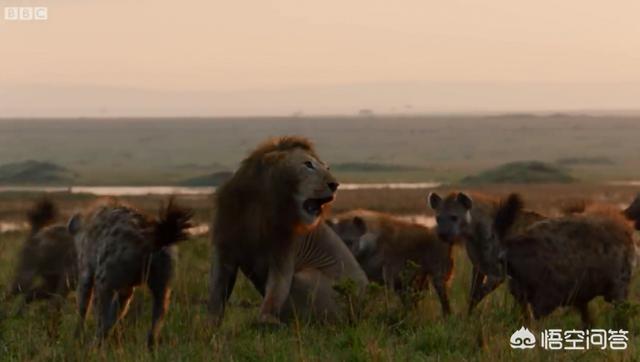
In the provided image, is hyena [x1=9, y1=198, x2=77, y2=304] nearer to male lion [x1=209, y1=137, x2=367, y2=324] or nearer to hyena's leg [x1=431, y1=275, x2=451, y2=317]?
male lion [x1=209, y1=137, x2=367, y2=324]

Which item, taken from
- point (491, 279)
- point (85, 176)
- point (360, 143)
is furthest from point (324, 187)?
point (360, 143)

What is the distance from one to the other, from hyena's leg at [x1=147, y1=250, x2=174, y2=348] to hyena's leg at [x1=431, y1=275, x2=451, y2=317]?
2660 mm

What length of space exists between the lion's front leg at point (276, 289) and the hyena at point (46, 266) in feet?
5.53

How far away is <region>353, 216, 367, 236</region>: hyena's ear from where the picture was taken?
40.8 ft

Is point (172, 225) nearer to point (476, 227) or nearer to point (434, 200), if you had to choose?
point (476, 227)

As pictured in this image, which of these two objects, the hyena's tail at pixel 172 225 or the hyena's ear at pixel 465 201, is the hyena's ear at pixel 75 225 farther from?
the hyena's ear at pixel 465 201

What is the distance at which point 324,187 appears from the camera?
911cm

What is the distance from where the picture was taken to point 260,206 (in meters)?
9.30

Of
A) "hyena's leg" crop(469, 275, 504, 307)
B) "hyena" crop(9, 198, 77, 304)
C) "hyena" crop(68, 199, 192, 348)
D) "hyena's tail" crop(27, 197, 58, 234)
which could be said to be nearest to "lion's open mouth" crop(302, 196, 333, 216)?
"hyena" crop(68, 199, 192, 348)

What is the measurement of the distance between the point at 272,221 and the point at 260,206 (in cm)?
14

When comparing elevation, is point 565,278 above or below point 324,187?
below

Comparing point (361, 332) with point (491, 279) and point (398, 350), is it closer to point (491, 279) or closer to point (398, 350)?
point (398, 350)

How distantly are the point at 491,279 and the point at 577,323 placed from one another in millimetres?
1184

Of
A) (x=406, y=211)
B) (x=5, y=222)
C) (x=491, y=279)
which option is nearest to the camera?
(x=491, y=279)
